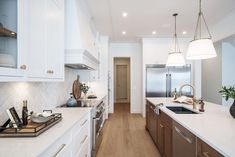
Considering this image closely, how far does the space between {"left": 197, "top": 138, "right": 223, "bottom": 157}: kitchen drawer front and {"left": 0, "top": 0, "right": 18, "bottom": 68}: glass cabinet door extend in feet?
5.01

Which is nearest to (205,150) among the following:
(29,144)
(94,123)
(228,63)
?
(29,144)

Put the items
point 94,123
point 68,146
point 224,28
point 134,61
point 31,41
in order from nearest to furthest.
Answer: point 31,41
point 68,146
point 94,123
point 224,28
point 134,61

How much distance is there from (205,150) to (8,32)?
1.71 meters

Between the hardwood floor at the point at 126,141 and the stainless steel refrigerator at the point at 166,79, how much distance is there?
4.50 ft

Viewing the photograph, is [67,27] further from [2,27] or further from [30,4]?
[2,27]

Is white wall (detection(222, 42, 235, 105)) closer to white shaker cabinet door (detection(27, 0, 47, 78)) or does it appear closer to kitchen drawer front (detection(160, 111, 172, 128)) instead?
kitchen drawer front (detection(160, 111, 172, 128))

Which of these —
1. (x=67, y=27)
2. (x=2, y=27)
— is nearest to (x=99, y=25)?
(x=67, y=27)

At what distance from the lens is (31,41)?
54.2 inches

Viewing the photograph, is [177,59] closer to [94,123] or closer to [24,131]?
[94,123]

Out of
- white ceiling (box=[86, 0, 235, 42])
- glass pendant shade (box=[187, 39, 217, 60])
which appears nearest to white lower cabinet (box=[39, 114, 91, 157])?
glass pendant shade (box=[187, 39, 217, 60])

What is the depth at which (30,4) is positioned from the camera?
4.47 ft

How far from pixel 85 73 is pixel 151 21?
7.48ft

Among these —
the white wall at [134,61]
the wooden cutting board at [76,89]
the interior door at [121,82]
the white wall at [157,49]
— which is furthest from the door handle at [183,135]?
the interior door at [121,82]

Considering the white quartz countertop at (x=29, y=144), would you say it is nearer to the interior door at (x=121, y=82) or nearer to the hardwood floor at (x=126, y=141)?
the hardwood floor at (x=126, y=141)
